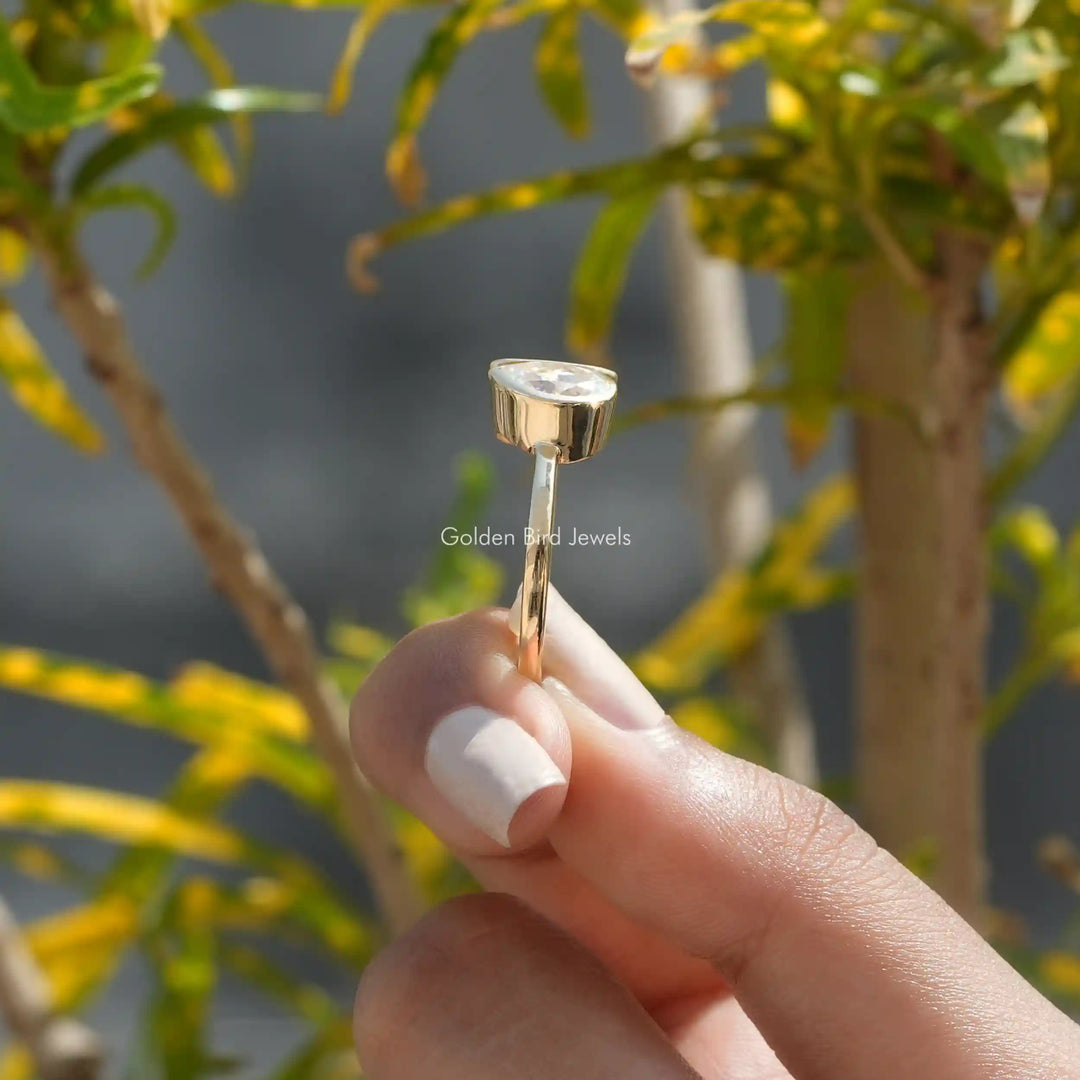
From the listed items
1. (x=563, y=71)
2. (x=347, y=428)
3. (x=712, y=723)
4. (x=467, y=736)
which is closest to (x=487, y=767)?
(x=467, y=736)

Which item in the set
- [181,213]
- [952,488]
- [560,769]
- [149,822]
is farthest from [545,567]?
[181,213]

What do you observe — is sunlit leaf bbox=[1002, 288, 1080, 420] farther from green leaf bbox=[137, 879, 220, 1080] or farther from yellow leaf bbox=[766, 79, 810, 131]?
green leaf bbox=[137, 879, 220, 1080]

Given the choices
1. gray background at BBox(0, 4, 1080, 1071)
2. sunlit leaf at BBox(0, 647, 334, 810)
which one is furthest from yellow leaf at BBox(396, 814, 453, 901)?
gray background at BBox(0, 4, 1080, 1071)

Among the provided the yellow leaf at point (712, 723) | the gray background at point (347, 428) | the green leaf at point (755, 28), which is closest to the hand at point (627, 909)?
the green leaf at point (755, 28)

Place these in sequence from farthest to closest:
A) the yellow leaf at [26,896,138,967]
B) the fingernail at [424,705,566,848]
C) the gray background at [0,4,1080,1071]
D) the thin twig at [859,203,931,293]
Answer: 1. the gray background at [0,4,1080,1071]
2. the yellow leaf at [26,896,138,967]
3. the thin twig at [859,203,931,293]
4. the fingernail at [424,705,566,848]

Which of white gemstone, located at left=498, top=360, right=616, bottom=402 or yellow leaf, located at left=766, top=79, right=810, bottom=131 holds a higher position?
yellow leaf, located at left=766, top=79, right=810, bottom=131

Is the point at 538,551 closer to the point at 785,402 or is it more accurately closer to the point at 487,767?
the point at 487,767
